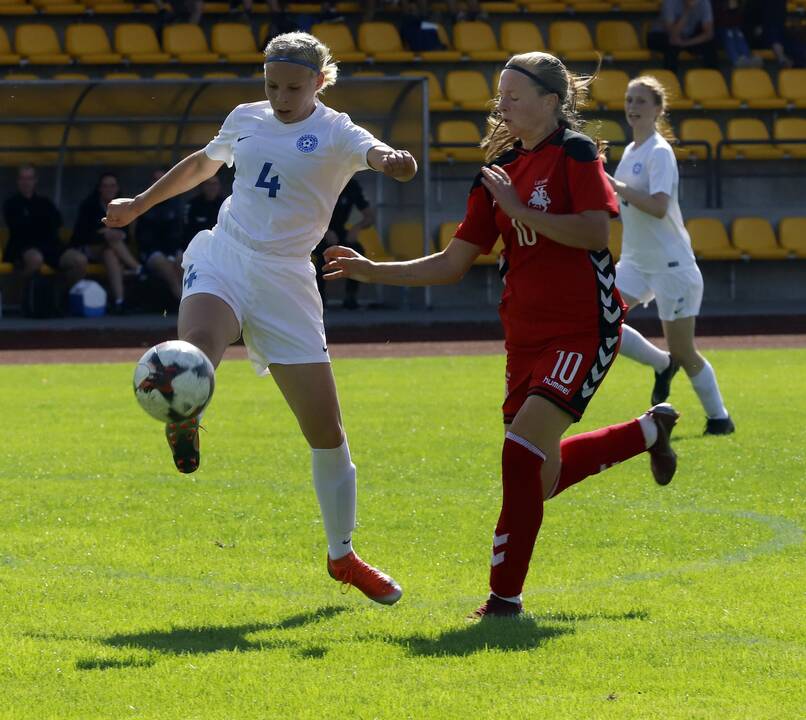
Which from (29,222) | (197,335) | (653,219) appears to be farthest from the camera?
(29,222)

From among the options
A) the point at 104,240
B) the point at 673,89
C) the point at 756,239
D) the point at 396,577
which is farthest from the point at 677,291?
the point at 673,89

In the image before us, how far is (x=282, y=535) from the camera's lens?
6.84 metres

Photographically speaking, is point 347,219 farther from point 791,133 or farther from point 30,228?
point 791,133

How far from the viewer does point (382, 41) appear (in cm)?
2248

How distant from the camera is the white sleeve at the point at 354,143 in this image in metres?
5.53

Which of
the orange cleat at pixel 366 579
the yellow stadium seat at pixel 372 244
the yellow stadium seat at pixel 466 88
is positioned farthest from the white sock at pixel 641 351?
the yellow stadium seat at pixel 466 88

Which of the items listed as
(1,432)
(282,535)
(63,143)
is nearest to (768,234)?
(63,143)

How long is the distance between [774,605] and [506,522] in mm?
1002

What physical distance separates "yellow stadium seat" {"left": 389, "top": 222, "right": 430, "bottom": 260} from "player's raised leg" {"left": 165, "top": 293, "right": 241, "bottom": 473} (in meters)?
13.4

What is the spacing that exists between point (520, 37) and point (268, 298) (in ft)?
59.7

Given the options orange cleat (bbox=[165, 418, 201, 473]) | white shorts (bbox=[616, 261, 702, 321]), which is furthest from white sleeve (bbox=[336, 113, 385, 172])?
white shorts (bbox=[616, 261, 702, 321])

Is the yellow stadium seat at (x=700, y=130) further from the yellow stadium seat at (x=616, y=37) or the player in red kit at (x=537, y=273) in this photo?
the player in red kit at (x=537, y=273)

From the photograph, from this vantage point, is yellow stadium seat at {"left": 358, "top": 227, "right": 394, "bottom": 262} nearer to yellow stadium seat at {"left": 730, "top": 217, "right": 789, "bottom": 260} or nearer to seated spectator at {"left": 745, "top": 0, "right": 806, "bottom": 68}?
yellow stadium seat at {"left": 730, "top": 217, "right": 789, "bottom": 260}

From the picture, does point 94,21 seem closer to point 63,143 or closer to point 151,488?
point 63,143
